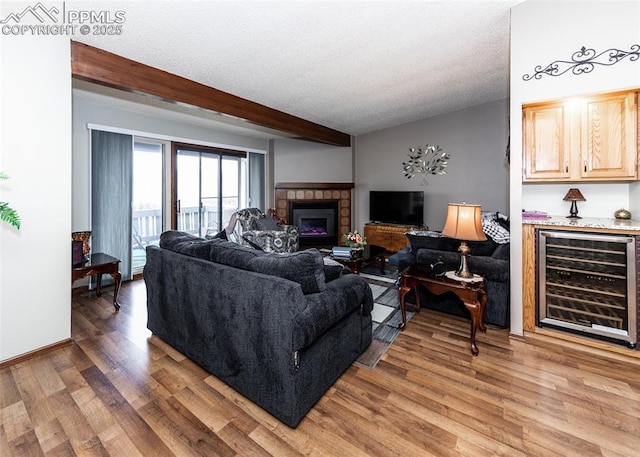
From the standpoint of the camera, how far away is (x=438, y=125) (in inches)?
228

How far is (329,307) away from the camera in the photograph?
189cm

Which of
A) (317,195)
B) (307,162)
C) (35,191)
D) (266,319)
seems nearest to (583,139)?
(266,319)

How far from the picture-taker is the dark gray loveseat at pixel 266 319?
1695mm

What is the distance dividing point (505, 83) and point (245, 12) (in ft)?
12.7

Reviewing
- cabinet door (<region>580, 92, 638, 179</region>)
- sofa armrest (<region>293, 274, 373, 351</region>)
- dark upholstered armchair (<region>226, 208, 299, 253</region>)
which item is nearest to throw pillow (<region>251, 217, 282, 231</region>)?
dark upholstered armchair (<region>226, 208, 299, 253</region>)

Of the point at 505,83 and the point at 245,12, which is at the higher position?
the point at 505,83

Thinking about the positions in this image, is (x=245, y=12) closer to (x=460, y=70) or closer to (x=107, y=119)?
(x=460, y=70)

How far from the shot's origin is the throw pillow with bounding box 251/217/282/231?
5.27 meters

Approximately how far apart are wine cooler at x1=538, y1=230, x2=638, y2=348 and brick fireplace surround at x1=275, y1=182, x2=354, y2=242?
14.9 feet

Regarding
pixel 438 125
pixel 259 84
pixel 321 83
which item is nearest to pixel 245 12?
pixel 259 84

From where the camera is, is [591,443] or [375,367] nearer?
[591,443]

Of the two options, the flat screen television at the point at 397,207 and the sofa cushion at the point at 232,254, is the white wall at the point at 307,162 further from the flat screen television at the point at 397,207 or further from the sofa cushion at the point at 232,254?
the sofa cushion at the point at 232,254

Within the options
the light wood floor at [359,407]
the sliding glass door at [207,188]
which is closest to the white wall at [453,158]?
the sliding glass door at [207,188]

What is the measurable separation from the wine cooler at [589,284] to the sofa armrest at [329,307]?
1630 millimetres
